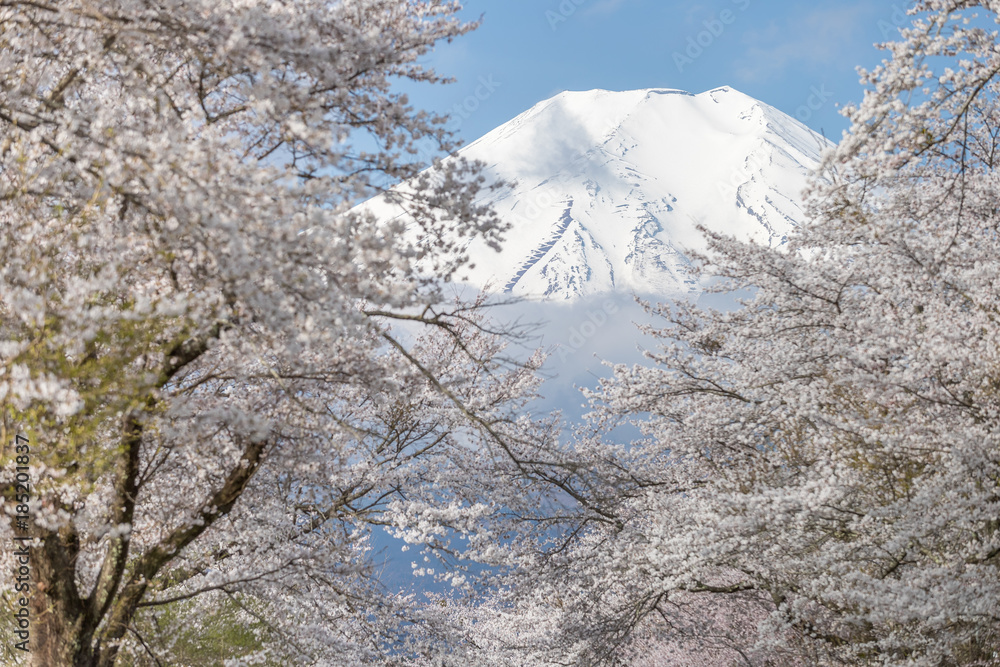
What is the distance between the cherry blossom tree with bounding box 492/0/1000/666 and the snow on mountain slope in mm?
116571

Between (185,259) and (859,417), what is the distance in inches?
219

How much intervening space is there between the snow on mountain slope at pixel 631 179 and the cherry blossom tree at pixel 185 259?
395 ft

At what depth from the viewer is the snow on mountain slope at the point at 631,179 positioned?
14275 cm

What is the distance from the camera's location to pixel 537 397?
11.1 m

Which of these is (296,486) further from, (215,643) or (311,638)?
(215,643)

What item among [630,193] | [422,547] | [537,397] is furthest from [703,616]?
[630,193]

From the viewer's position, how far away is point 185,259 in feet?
9.55

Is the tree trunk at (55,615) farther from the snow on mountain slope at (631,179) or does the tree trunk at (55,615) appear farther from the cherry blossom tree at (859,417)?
the snow on mountain slope at (631,179)

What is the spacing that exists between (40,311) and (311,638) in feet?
19.1

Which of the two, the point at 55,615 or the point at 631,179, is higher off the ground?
the point at 631,179

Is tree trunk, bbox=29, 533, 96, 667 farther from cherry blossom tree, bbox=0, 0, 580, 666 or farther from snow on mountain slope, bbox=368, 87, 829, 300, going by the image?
snow on mountain slope, bbox=368, 87, 829, 300

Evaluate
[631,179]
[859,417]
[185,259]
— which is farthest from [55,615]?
[631,179]

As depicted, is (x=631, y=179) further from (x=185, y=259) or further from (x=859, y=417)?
(x=185, y=259)

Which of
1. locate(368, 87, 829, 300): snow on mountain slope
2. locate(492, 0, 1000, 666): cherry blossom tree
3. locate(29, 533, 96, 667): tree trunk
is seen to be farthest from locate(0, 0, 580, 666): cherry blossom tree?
locate(368, 87, 829, 300): snow on mountain slope
